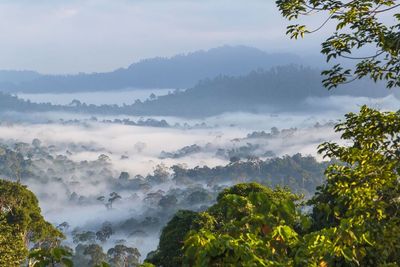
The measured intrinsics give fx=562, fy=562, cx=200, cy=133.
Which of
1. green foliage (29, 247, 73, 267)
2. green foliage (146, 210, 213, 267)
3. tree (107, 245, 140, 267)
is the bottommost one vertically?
tree (107, 245, 140, 267)

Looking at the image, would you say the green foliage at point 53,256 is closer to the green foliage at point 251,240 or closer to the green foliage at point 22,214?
the green foliage at point 251,240

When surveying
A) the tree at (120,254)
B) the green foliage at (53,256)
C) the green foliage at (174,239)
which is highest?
the green foliage at (53,256)

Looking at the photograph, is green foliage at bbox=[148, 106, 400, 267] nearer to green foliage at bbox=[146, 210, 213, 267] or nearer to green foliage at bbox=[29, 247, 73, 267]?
green foliage at bbox=[29, 247, 73, 267]

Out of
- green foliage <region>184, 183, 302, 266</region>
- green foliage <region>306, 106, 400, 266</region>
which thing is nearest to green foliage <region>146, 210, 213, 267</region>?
green foliage <region>306, 106, 400, 266</region>

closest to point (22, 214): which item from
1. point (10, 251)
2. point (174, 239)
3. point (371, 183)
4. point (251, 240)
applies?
point (10, 251)

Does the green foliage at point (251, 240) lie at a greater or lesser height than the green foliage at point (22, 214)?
greater

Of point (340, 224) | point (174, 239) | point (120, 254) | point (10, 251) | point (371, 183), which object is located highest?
point (371, 183)

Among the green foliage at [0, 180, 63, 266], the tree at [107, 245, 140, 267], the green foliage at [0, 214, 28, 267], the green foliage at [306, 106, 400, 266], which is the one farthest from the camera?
the tree at [107, 245, 140, 267]

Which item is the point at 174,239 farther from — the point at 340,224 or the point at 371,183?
the point at 340,224

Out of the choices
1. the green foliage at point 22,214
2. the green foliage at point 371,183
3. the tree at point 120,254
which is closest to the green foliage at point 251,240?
the green foliage at point 371,183

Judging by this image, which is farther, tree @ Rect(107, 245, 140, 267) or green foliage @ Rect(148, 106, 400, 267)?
tree @ Rect(107, 245, 140, 267)

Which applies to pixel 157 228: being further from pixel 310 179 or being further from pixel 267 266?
pixel 267 266

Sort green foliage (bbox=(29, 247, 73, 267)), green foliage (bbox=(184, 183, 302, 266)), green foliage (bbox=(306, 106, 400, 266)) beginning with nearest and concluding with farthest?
1. green foliage (bbox=(184, 183, 302, 266))
2. green foliage (bbox=(29, 247, 73, 267))
3. green foliage (bbox=(306, 106, 400, 266))

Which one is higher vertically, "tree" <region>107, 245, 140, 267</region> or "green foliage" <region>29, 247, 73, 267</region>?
"green foliage" <region>29, 247, 73, 267</region>
